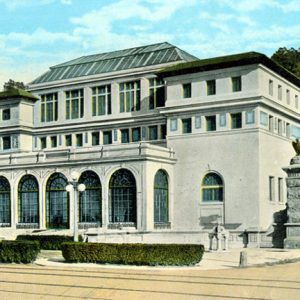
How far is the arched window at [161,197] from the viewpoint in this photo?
48.9 metres

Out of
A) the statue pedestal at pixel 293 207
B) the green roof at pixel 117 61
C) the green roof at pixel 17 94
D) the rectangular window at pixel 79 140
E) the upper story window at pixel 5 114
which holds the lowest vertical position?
the statue pedestal at pixel 293 207

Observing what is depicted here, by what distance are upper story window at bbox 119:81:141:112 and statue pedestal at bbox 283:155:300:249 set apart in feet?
70.8

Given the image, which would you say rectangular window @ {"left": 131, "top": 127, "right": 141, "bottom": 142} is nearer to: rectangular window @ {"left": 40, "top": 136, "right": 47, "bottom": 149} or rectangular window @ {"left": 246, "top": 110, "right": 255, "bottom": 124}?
rectangular window @ {"left": 40, "top": 136, "right": 47, "bottom": 149}

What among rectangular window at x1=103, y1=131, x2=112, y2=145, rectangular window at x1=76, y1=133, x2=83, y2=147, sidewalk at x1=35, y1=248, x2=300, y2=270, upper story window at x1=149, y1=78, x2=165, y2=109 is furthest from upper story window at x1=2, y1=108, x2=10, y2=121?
sidewalk at x1=35, y1=248, x2=300, y2=270

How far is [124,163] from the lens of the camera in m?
48.5

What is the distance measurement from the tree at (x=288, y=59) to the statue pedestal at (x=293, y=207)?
35800 mm

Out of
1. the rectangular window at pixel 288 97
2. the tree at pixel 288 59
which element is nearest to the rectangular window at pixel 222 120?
the rectangular window at pixel 288 97

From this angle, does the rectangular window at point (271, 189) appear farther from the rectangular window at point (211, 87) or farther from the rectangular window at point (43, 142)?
the rectangular window at point (43, 142)

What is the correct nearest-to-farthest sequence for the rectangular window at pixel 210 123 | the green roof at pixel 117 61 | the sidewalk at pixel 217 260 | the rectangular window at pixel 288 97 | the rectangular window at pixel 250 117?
the sidewalk at pixel 217 260 → the rectangular window at pixel 250 117 → the rectangular window at pixel 210 123 → the rectangular window at pixel 288 97 → the green roof at pixel 117 61

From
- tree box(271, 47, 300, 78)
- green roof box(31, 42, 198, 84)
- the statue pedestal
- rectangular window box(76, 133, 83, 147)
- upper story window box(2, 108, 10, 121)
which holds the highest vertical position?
tree box(271, 47, 300, 78)

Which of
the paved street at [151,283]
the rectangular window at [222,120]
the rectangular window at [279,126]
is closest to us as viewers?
the paved street at [151,283]

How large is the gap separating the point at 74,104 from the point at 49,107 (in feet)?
10.6

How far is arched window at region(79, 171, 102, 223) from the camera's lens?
4950 cm

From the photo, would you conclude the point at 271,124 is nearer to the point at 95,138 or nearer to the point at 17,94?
the point at 95,138
